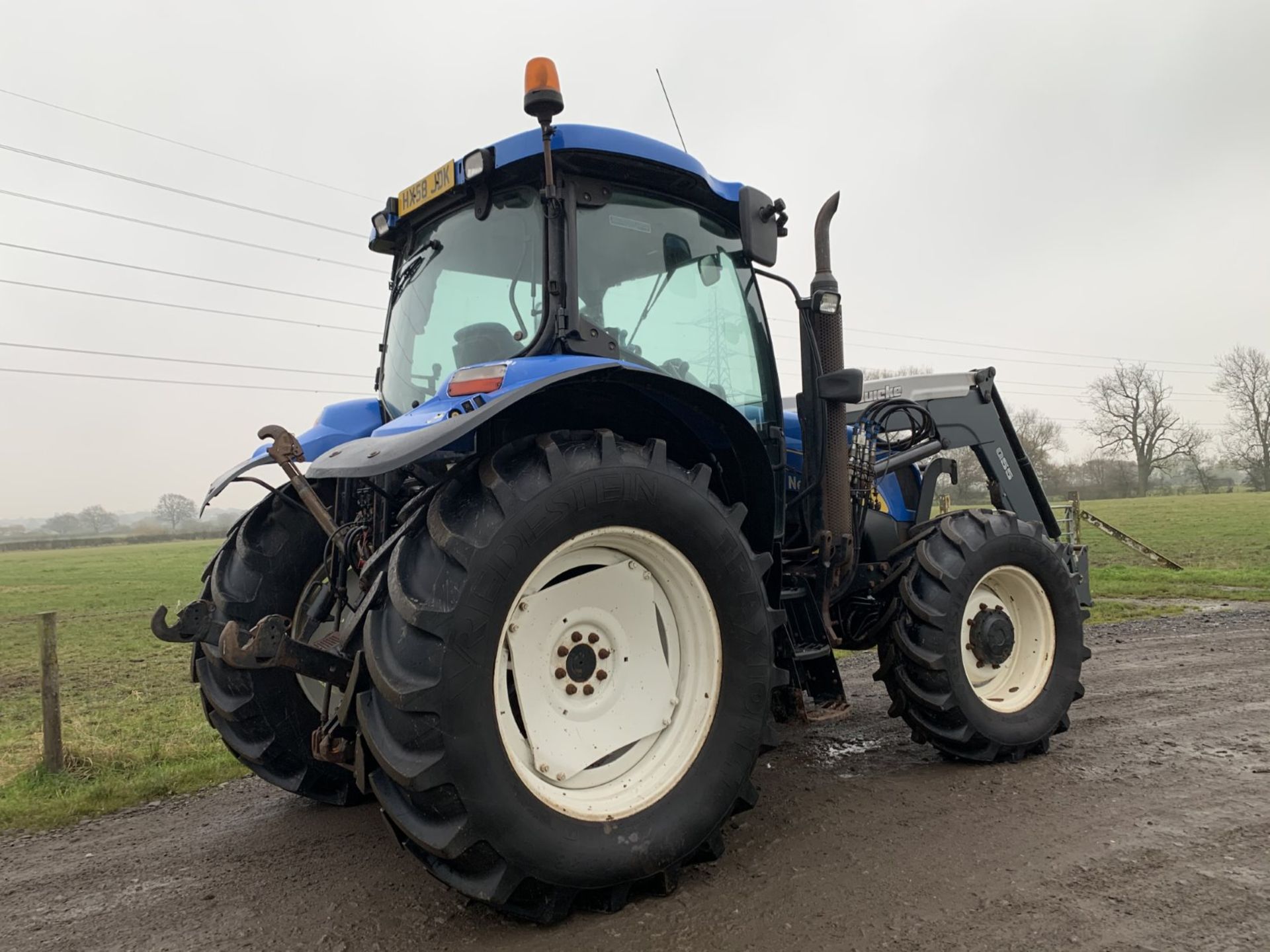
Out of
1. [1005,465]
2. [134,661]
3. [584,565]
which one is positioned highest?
[1005,465]

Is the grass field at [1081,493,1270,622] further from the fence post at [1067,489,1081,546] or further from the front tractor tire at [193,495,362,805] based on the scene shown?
the front tractor tire at [193,495,362,805]

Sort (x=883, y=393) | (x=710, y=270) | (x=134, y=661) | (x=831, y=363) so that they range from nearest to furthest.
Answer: (x=710, y=270), (x=831, y=363), (x=883, y=393), (x=134, y=661)

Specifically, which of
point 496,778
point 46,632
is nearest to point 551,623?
point 496,778

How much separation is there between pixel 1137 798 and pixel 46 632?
5370 mm

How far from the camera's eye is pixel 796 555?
3969 millimetres

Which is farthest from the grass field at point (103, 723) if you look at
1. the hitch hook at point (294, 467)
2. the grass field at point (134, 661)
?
the hitch hook at point (294, 467)

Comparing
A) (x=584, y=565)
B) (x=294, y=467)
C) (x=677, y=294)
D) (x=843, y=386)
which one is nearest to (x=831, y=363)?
(x=843, y=386)

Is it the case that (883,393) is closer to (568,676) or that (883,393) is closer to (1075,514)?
(568,676)

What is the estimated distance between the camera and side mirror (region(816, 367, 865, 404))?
3.66 metres

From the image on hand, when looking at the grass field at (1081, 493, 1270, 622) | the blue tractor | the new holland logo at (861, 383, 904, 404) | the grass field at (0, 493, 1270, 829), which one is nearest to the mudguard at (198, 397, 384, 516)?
the blue tractor

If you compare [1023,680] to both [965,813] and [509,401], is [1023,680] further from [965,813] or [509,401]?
[509,401]

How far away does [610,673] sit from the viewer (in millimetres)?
2750

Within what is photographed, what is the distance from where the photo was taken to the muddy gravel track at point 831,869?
237 cm

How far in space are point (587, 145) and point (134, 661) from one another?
8.74m
